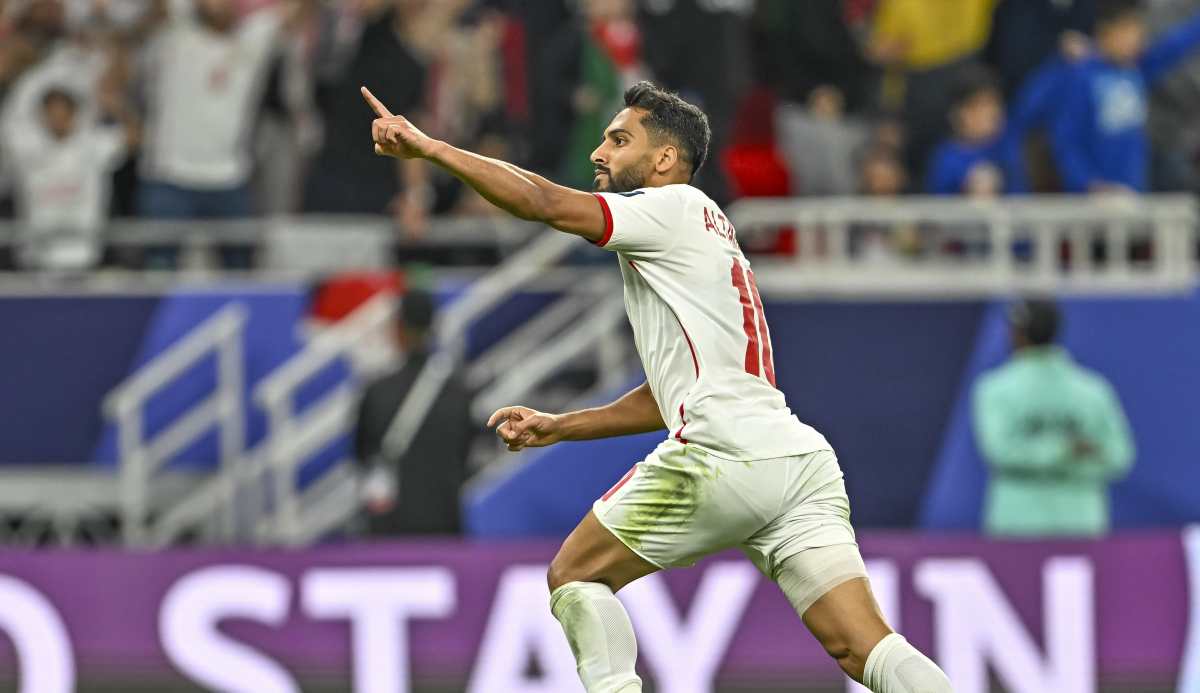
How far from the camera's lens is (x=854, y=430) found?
43.2ft

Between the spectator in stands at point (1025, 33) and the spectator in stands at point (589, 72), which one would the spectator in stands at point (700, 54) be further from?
the spectator in stands at point (1025, 33)

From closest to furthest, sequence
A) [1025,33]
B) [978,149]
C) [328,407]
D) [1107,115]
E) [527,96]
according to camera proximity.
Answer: [1107,115] < [978,149] < [328,407] < [527,96] < [1025,33]

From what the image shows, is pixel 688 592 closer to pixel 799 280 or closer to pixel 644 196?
pixel 799 280

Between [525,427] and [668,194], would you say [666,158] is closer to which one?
[668,194]

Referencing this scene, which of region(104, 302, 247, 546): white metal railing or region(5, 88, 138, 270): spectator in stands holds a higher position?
region(5, 88, 138, 270): spectator in stands

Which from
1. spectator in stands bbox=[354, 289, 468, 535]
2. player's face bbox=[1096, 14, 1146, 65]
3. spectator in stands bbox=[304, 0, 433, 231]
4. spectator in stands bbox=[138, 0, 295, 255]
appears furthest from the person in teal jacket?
spectator in stands bbox=[138, 0, 295, 255]

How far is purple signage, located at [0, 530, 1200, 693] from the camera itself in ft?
36.0

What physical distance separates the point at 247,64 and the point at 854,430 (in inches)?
156

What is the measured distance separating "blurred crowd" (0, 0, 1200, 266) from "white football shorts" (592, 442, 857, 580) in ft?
19.7

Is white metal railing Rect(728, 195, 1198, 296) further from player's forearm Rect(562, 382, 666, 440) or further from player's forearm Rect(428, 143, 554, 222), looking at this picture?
player's forearm Rect(428, 143, 554, 222)

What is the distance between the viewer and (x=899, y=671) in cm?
692

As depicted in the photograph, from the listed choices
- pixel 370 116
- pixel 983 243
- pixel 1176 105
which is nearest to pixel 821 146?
pixel 983 243

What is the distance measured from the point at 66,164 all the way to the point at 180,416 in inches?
61.0

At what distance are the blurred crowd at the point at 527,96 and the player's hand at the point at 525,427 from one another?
589 centimetres
